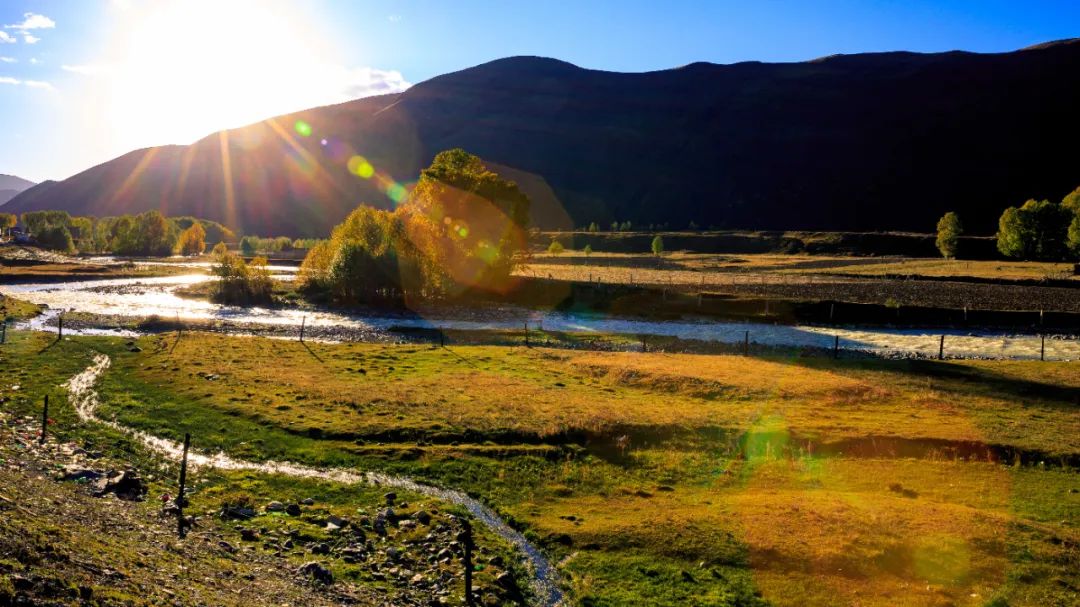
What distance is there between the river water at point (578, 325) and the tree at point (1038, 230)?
3400 inches

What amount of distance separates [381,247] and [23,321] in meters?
43.0

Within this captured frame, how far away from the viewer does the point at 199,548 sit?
1934 centimetres

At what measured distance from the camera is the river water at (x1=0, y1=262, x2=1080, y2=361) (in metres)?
65.1

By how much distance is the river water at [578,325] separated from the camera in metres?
65.1

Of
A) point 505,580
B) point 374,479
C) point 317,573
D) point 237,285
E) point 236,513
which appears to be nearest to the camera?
point 317,573

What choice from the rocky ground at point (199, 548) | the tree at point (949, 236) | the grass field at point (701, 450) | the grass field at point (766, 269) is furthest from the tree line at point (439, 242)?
the tree at point (949, 236)

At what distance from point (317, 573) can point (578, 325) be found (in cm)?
6432

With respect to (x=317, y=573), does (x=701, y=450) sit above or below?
above

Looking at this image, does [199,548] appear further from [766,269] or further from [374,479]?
[766,269]

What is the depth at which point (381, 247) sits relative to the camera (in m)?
97.7

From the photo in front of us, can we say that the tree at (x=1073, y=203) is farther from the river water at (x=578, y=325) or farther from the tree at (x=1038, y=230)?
the river water at (x=578, y=325)

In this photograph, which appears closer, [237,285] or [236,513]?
[236,513]

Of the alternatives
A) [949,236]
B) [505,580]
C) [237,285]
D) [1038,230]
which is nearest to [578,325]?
[237,285]

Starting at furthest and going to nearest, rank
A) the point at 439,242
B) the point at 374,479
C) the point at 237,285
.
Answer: the point at 237,285 < the point at 439,242 < the point at 374,479
